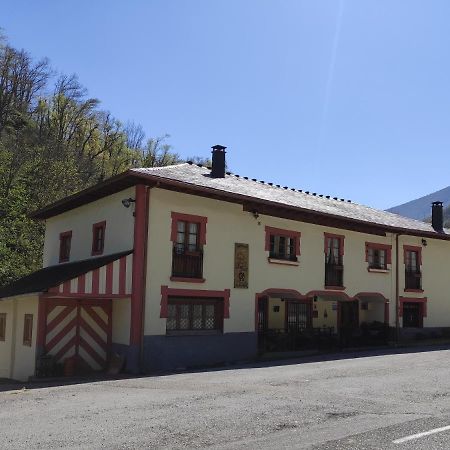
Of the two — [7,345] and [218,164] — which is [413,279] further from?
[7,345]

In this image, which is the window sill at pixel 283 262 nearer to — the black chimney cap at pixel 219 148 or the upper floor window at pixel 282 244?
the upper floor window at pixel 282 244

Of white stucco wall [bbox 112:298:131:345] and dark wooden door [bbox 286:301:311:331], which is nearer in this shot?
white stucco wall [bbox 112:298:131:345]

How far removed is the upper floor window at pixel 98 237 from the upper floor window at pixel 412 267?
45.9 feet

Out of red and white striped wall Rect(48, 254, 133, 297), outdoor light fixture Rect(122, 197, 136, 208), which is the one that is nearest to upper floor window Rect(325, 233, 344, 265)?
outdoor light fixture Rect(122, 197, 136, 208)

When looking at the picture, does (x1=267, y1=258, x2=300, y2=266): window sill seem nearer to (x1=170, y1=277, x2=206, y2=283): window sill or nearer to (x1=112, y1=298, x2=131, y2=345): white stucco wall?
(x1=170, y1=277, x2=206, y2=283): window sill

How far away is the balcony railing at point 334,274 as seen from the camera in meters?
22.2

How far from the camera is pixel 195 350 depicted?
1745cm

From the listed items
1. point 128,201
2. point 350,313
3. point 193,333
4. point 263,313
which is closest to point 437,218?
point 350,313

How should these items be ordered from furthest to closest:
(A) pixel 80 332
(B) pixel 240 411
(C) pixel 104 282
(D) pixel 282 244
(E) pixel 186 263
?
(D) pixel 282 244
(E) pixel 186 263
(A) pixel 80 332
(C) pixel 104 282
(B) pixel 240 411

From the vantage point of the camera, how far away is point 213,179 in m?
20.0

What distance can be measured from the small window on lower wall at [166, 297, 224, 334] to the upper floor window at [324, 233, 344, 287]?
5537 millimetres

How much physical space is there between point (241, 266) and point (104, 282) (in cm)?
512

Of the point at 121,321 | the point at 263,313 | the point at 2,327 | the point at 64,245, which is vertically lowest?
the point at 2,327

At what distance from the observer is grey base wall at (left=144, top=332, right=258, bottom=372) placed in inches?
647
